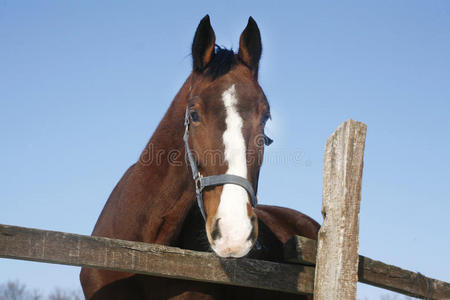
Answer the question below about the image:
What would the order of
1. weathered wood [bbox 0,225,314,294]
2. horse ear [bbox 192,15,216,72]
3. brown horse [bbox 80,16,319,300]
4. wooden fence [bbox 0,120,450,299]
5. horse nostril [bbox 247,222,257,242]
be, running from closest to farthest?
weathered wood [bbox 0,225,314,294] → wooden fence [bbox 0,120,450,299] → horse nostril [bbox 247,222,257,242] → brown horse [bbox 80,16,319,300] → horse ear [bbox 192,15,216,72]

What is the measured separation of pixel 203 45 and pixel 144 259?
1850 millimetres

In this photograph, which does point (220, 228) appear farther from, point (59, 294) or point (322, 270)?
point (59, 294)

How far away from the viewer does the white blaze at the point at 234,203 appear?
9.05 ft

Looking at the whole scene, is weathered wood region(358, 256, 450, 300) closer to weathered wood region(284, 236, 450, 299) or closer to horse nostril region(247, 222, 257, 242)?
weathered wood region(284, 236, 450, 299)

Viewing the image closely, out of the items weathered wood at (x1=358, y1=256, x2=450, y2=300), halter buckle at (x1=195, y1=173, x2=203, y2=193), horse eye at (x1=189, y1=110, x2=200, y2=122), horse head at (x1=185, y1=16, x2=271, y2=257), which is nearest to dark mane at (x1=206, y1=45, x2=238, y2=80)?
horse head at (x1=185, y1=16, x2=271, y2=257)

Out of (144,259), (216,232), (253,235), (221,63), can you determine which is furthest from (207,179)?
(221,63)

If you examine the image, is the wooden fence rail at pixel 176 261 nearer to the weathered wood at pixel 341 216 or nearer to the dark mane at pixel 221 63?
the weathered wood at pixel 341 216

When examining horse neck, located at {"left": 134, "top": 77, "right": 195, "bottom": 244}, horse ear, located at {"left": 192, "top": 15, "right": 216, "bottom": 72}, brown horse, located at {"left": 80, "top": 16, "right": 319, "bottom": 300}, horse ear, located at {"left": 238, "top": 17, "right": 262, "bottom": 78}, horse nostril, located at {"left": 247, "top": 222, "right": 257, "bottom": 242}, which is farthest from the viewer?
A: horse ear, located at {"left": 238, "top": 17, "right": 262, "bottom": 78}

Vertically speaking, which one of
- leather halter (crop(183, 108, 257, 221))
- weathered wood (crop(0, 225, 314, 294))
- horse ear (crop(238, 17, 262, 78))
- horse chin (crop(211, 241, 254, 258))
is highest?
horse ear (crop(238, 17, 262, 78))

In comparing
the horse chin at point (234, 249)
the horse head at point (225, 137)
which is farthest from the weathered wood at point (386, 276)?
the horse chin at point (234, 249)

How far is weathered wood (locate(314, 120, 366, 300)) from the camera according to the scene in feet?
9.97

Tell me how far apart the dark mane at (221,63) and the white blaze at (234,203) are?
520mm

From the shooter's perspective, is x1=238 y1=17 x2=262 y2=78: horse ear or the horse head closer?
the horse head

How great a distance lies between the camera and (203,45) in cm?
387
